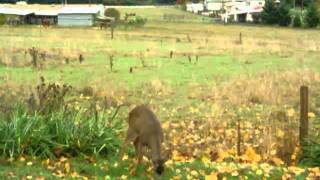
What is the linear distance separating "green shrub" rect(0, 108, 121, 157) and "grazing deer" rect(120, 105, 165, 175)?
3.21 ft

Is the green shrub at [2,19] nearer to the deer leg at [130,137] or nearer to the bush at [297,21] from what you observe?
the bush at [297,21]

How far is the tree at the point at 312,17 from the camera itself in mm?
87688

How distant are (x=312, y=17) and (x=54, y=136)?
3201 inches

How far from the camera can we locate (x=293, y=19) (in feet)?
307

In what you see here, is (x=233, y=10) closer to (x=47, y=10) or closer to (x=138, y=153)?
(x=47, y=10)

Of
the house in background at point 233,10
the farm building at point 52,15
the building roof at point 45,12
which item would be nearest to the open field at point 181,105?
the farm building at point 52,15

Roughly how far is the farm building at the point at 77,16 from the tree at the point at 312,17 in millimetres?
30367

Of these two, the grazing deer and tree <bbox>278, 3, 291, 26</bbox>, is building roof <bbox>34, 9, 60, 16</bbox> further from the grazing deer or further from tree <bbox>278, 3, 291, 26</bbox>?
the grazing deer

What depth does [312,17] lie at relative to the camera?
89.0 metres

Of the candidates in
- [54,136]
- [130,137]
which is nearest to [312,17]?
[54,136]

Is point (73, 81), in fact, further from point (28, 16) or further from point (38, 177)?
point (28, 16)

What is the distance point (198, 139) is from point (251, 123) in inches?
104

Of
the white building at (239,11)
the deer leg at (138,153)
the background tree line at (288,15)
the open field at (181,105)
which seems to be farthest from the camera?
the white building at (239,11)

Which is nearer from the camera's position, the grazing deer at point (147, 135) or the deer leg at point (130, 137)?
the grazing deer at point (147, 135)
